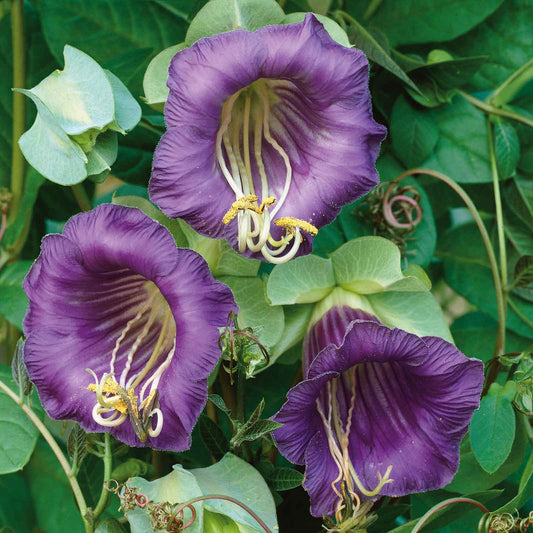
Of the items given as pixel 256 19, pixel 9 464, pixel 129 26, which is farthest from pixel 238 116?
pixel 9 464

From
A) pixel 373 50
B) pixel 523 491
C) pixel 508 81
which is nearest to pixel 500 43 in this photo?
pixel 508 81

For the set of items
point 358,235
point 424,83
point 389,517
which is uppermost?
point 424,83

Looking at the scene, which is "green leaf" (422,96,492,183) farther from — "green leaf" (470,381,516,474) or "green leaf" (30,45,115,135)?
"green leaf" (30,45,115,135)

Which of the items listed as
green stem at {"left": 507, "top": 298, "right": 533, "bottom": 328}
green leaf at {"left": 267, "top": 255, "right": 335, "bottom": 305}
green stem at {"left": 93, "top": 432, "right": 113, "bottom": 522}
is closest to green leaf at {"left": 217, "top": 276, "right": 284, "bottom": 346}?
green leaf at {"left": 267, "top": 255, "right": 335, "bottom": 305}

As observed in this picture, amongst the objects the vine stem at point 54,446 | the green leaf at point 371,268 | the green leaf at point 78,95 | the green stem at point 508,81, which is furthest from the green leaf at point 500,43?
the vine stem at point 54,446

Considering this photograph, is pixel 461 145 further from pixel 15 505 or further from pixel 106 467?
pixel 15 505

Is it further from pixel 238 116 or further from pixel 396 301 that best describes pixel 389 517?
pixel 238 116

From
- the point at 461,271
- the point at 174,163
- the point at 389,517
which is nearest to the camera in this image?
the point at 174,163

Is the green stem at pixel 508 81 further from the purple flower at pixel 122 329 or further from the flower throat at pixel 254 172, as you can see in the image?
the purple flower at pixel 122 329
